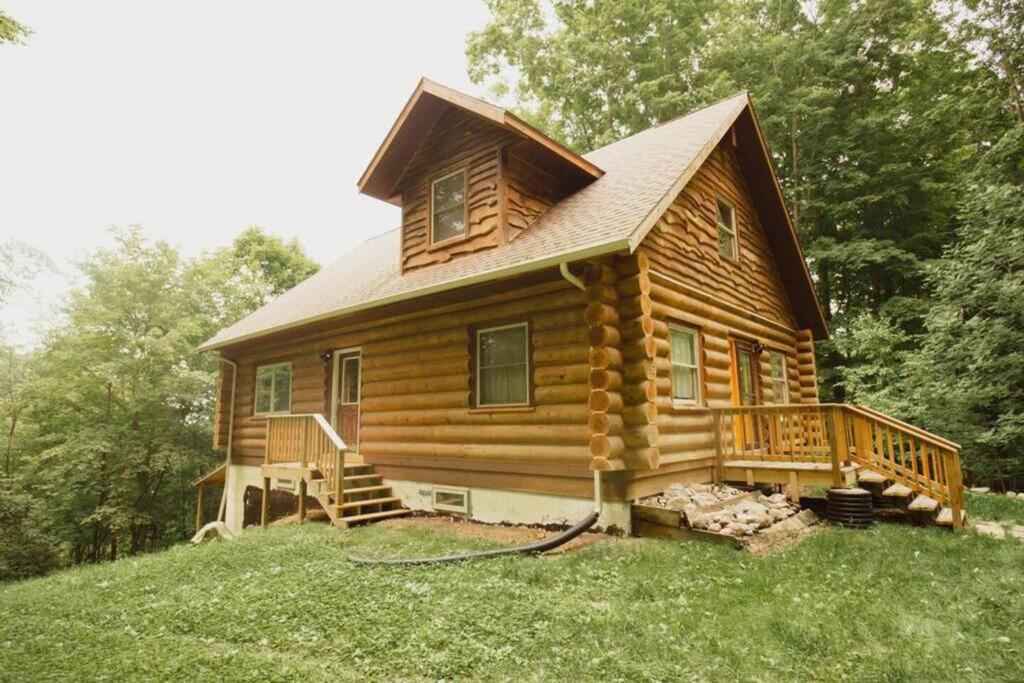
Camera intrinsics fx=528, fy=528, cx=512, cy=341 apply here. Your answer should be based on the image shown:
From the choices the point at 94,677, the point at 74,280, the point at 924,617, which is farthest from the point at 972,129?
the point at 74,280

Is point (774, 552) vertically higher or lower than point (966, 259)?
lower

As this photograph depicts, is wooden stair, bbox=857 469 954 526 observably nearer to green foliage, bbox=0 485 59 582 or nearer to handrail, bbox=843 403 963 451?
handrail, bbox=843 403 963 451

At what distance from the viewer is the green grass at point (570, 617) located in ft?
12.0

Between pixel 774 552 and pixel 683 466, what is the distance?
217 centimetres

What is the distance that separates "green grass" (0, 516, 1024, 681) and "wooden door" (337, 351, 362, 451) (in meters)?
5.00

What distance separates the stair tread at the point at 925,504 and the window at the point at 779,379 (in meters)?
4.56

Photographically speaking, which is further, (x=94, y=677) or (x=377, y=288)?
(x=377, y=288)

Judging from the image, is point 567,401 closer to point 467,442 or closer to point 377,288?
point 467,442

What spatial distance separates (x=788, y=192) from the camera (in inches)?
792

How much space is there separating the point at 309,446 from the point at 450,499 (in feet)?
9.27

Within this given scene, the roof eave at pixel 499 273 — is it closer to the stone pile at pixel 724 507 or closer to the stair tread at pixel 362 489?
the stair tread at pixel 362 489

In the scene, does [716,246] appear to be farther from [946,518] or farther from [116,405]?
[116,405]

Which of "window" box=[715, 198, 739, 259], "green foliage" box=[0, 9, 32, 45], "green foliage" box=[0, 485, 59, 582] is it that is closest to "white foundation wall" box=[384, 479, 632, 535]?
"window" box=[715, 198, 739, 259]

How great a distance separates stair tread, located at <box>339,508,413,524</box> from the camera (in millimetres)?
8758
